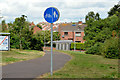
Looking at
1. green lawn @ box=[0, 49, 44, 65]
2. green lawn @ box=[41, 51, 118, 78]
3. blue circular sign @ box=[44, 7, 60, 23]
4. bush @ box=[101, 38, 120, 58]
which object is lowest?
green lawn @ box=[41, 51, 118, 78]

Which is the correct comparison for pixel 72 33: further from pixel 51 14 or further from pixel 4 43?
pixel 51 14

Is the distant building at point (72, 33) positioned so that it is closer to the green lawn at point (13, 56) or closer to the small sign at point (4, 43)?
the small sign at point (4, 43)

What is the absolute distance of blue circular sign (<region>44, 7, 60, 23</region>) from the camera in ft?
30.2

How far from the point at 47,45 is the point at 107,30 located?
128 ft

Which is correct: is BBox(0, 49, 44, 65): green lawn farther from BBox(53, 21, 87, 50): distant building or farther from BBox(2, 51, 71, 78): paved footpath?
BBox(53, 21, 87, 50): distant building

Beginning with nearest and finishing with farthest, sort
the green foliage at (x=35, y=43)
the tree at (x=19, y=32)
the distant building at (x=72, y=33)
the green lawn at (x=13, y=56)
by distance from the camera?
the green lawn at (x=13, y=56) < the tree at (x=19, y=32) < the green foliage at (x=35, y=43) < the distant building at (x=72, y=33)

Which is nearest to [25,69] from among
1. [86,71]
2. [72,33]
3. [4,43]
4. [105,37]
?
[86,71]

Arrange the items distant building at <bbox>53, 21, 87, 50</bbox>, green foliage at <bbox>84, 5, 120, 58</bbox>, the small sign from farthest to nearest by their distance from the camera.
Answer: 1. distant building at <bbox>53, 21, 87, 50</bbox>
2. the small sign
3. green foliage at <bbox>84, 5, 120, 58</bbox>

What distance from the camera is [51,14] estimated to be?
30.6 ft

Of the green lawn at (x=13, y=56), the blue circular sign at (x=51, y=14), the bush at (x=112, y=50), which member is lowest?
the green lawn at (x=13, y=56)

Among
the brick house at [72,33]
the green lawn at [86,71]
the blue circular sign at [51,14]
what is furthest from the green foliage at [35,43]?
the brick house at [72,33]

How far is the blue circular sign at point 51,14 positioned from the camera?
30.2 ft

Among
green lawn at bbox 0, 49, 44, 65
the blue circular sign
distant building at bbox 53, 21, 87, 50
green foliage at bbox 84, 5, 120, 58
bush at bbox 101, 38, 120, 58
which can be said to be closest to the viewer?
the blue circular sign

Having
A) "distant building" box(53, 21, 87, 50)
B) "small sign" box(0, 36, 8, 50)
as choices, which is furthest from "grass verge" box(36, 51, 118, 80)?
"distant building" box(53, 21, 87, 50)
